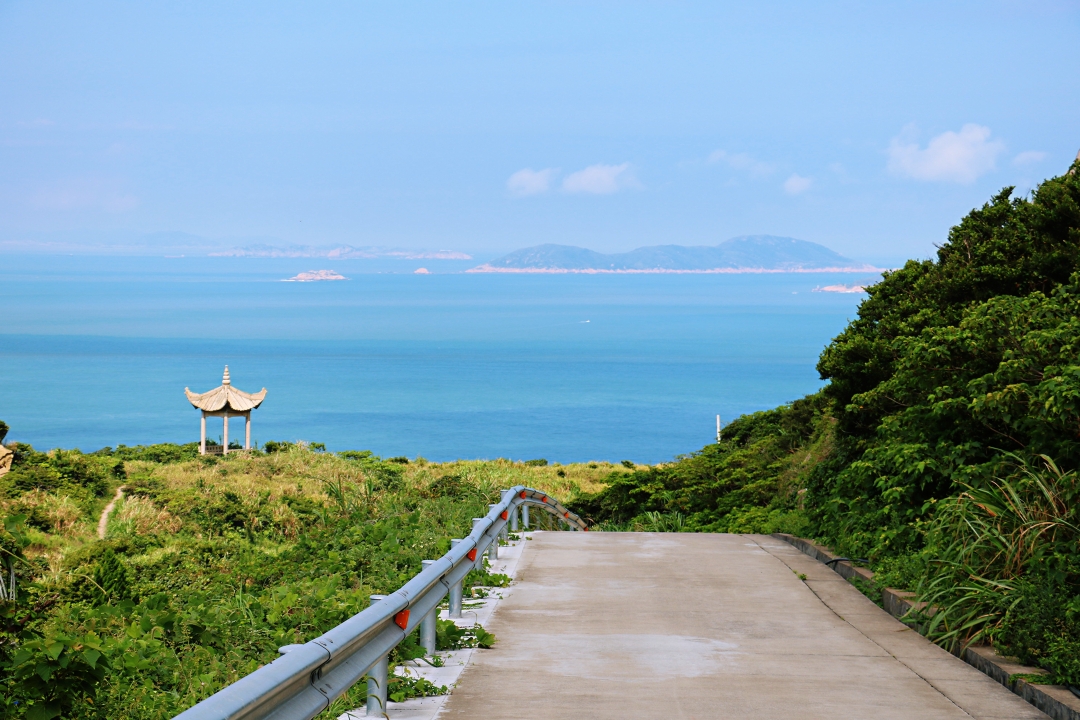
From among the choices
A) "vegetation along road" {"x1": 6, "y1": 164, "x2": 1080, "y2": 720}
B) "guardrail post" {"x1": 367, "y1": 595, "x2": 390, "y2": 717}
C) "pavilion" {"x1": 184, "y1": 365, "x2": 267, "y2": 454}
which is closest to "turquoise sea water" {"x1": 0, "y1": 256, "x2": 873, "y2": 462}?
"pavilion" {"x1": 184, "y1": 365, "x2": 267, "y2": 454}

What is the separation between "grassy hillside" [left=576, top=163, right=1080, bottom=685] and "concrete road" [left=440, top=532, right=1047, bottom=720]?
56cm

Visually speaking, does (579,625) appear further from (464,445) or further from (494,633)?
(464,445)

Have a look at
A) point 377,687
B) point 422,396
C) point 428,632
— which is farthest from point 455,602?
point 422,396

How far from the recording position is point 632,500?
25875mm

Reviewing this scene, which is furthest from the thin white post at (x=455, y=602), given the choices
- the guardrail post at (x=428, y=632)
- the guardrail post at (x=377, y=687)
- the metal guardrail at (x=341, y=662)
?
the guardrail post at (x=377, y=687)

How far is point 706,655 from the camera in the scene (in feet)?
24.9

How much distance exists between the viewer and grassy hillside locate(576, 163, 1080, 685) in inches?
313

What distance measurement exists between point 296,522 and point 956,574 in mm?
15086

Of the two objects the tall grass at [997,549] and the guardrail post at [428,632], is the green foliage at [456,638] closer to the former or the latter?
the guardrail post at [428,632]

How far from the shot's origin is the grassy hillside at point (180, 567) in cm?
568

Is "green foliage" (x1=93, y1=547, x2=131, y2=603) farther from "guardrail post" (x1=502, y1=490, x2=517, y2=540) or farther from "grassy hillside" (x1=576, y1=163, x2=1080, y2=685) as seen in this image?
"grassy hillside" (x1=576, y1=163, x2=1080, y2=685)

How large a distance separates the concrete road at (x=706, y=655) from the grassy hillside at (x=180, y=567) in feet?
2.54

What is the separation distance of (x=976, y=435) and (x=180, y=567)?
1089 cm

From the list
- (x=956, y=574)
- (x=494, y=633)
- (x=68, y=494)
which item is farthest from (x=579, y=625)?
(x=68, y=494)
